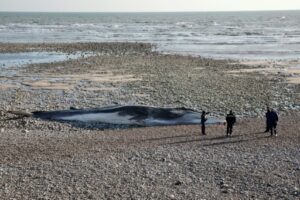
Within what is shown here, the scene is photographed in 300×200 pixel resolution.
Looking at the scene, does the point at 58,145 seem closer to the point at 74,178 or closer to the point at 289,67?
the point at 74,178

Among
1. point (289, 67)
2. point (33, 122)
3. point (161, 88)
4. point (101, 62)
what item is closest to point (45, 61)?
point (101, 62)

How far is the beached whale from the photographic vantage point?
69.3 feet

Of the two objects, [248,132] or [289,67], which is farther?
[289,67]

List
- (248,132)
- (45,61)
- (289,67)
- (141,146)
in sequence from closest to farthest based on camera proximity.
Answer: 1. (141,146)
2. (248,132)
3. (289,67)
4. (45,61)

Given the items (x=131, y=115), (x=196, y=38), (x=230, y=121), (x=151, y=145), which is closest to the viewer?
(x=151, y=145)

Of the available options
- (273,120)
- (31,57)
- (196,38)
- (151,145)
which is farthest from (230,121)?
(196,38)

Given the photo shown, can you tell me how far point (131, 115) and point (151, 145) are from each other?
505 cm

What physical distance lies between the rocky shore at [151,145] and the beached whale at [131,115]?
2.69 ft

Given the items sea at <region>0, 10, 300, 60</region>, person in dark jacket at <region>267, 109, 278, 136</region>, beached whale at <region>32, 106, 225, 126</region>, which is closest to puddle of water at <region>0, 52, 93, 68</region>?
sea at <region>0, 10, 300, 60</region>

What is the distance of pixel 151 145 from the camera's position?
667 inches

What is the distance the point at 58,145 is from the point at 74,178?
395 centimetres

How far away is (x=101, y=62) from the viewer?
142 feet

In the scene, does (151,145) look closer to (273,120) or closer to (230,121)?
(230,121)

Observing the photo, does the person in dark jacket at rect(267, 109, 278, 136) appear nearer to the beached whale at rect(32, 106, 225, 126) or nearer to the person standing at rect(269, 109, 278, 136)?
the person standing at rect(269, 109, 278, 136)
